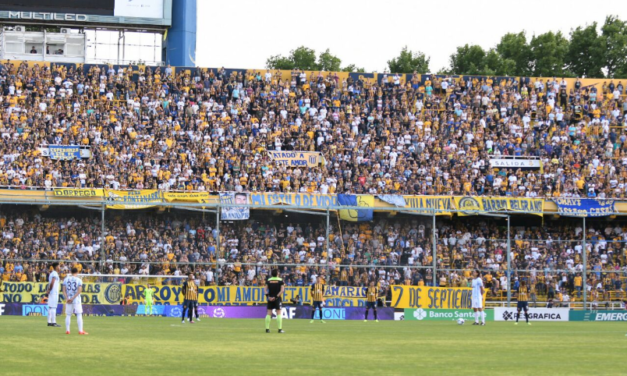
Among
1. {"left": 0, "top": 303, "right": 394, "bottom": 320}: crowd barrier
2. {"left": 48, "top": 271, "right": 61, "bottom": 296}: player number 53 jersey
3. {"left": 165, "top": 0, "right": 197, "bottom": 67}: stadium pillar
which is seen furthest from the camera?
{"left": 165, "top": 0, "right": 197, "bottom": 67}: stadium pillar

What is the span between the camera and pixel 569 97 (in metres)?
59.9

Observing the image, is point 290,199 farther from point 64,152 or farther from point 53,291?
point 53,291

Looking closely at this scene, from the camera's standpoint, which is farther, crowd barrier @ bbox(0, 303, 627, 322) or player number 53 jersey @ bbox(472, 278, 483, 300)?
crowd barrier @ bbox(0, 303, 627, 322)

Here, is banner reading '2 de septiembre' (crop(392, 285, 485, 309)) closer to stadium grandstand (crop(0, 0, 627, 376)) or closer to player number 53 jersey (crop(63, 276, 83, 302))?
stadium grandstand (crop(0, 0, 627, 376))

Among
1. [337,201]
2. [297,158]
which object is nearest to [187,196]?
[337,201]

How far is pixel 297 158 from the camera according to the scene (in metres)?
53.4

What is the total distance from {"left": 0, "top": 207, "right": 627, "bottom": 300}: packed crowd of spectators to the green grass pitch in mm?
16701

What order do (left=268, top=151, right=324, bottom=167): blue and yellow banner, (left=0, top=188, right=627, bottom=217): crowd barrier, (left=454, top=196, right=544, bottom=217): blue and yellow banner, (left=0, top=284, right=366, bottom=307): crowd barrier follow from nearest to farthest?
(left=0, top=284, right=366, bottom=307): crowd barrier
(left=0, top=188, right=627, bottom=217): crowd barrier
(left=454, top=196, right=544, bottom=217): blue and yellow banner
(left=268, top=151, right=324, bottom=167): blue and yellow banner

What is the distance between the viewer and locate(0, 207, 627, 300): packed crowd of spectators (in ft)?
145

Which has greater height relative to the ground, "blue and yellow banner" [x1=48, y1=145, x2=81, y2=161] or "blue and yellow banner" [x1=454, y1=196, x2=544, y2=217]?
"blue and yellow banner" [x1=48, y1=145, x2=81, y2=161]

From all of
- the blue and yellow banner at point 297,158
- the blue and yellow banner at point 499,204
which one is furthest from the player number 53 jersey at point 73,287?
the blue and yellow banner at point 297,158

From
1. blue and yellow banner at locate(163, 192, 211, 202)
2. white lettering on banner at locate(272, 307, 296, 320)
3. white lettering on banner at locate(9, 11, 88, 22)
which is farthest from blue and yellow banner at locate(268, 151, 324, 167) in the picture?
white lettering on banner at locate(9, 11, 88, 22)

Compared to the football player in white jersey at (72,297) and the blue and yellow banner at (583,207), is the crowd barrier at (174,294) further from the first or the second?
the football player in white jersey at (72,297)

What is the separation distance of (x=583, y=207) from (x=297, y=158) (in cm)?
1571
